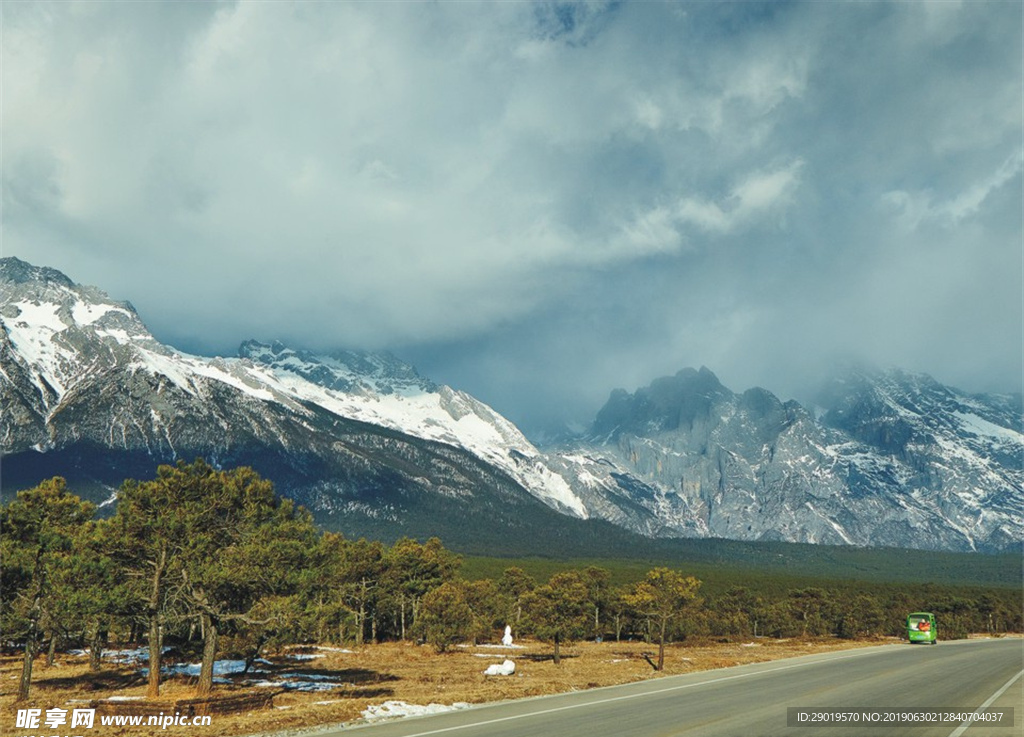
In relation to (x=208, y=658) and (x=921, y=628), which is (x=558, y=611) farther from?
(x=921, y=628)

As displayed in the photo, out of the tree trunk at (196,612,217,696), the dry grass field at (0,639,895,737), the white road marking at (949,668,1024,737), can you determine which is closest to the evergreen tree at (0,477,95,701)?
the dry grass field at (0,639,895,737)

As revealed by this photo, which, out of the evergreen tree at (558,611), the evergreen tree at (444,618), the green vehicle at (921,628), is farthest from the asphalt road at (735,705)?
the green vehicle at (921,628)

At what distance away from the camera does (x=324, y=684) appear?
41.6 m

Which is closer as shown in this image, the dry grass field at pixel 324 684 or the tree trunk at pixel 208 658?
the dry grass field at pixel 324 684

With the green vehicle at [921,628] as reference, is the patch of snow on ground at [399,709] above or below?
above

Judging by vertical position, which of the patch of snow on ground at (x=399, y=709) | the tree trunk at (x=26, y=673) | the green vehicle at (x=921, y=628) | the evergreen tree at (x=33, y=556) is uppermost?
the evergreen tree at (x=33, y=556)

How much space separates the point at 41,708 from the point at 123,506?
9385 millimetres

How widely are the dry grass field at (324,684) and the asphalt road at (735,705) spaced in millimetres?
3095

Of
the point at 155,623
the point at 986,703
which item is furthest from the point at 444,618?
the point at 986,703

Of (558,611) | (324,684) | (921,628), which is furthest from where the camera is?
(921,628)

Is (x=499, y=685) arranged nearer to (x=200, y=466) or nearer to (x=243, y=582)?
(x=243, y=582)

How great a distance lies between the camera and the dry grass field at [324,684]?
2552 centimetres

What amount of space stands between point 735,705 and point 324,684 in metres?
24.7

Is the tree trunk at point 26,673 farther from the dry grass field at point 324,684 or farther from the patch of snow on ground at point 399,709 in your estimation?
the patch of snow on ground at point 399,709
